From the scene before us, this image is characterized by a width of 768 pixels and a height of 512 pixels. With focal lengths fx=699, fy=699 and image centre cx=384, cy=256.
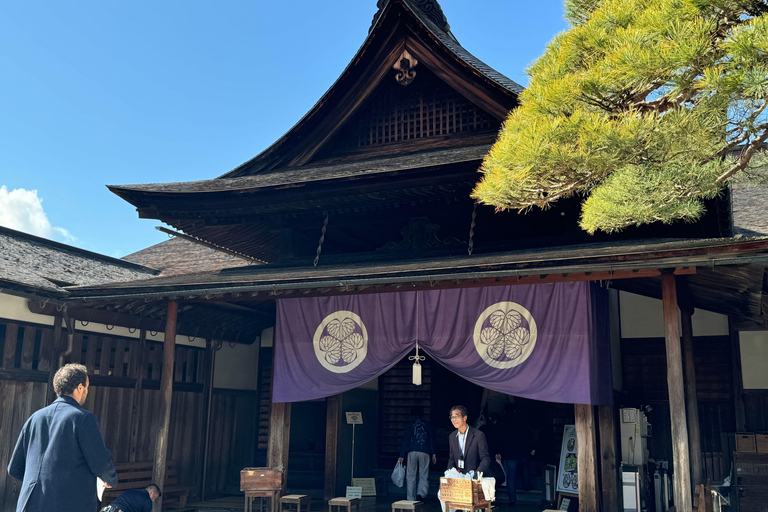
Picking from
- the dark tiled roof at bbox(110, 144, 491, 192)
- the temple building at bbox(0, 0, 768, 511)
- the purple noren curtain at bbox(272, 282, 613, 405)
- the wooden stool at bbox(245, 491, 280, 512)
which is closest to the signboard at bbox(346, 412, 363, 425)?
the temple building at bbox(0, 0, 768, 511)

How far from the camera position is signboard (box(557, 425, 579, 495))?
10.1 meters

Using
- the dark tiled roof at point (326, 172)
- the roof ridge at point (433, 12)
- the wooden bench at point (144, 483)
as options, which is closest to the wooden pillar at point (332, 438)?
the wooden bench at point (144, 483)

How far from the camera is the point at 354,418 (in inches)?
502

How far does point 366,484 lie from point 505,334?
502 centimetres

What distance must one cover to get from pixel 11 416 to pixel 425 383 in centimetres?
748

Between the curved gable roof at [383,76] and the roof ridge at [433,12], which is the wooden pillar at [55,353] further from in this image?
the roof ridge at [433,12]

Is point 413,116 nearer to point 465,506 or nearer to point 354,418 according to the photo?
point 354,418

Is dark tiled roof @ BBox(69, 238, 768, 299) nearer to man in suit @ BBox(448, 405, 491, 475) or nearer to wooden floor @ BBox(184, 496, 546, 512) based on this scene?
man in suit @ BBox(448, 405, 491, 475)

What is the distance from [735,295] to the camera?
9.52 metres

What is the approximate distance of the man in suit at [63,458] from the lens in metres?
4.80

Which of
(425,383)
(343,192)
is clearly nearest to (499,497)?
(425,383)

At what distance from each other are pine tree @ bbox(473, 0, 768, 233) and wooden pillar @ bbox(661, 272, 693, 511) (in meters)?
1.56

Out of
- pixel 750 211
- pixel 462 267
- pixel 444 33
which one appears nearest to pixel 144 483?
pixel 462 267

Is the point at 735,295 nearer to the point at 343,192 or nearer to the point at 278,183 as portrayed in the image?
the point at 343,192
